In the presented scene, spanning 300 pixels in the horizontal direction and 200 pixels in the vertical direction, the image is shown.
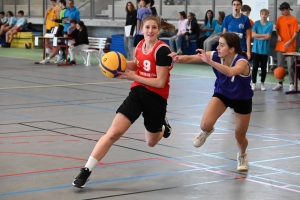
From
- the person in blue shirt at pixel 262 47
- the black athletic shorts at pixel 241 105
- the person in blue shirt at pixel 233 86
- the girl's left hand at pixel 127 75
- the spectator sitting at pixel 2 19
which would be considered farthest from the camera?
the spectator sitting at pixel 2 19

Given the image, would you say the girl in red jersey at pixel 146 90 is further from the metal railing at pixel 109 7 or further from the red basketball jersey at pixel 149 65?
the metal railing at pixel 109 7

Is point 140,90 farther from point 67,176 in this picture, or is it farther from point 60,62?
point 60,62

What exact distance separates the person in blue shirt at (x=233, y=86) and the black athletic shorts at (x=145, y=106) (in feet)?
1.87

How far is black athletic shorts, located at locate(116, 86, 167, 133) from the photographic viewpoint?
6.73m

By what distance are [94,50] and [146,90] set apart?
52.3 feet

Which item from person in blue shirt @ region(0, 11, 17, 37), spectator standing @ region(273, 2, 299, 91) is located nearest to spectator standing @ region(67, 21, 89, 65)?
spectator standing @ region(273, 2, 299, 91)

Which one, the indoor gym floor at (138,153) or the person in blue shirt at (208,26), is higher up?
the person in blue shirt at (208,26)

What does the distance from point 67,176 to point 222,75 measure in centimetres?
212

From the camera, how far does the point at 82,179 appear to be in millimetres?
6422

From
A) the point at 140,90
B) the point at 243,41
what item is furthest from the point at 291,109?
the point at 140,90

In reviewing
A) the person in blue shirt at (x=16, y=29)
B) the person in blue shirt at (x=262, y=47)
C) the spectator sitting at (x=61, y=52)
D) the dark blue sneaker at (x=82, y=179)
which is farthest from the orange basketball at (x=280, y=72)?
the person in blue shirt at (x=16, y=29)

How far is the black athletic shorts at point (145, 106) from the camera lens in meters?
6.73

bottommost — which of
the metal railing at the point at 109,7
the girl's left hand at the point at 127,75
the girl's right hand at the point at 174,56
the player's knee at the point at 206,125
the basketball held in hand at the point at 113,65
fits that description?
the player's knee at the point at 206,125

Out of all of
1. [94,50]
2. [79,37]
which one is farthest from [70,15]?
[94,50]
